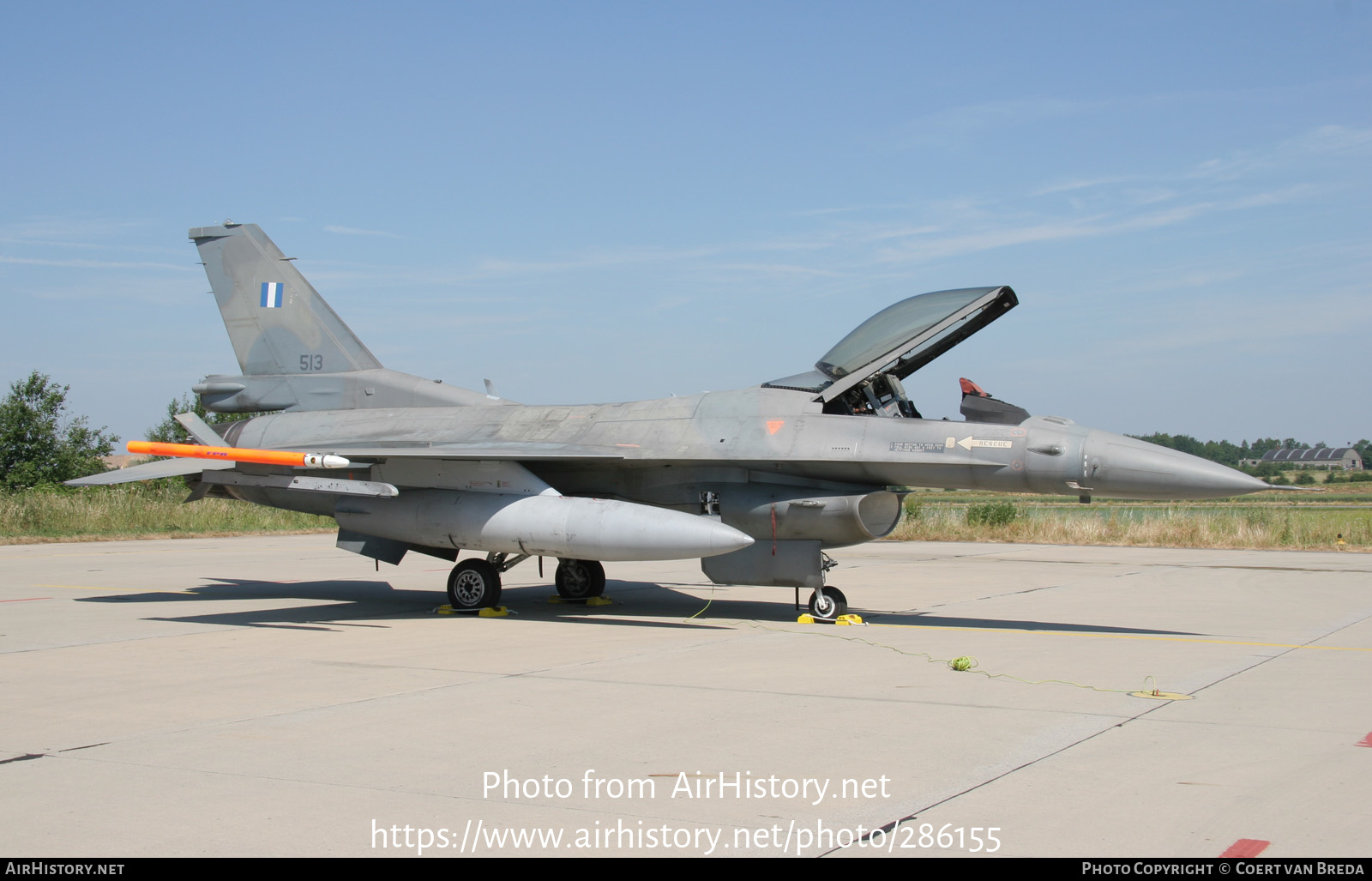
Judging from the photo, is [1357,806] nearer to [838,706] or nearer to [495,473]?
[838,706]

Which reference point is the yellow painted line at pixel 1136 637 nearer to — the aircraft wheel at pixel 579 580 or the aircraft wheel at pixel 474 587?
the aircraft wheel at pixel 579 580

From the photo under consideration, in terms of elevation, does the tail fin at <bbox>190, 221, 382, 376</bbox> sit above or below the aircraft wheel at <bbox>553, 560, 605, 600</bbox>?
above

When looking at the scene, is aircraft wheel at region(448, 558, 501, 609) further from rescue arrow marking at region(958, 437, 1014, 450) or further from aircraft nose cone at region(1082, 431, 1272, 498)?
aircraft nose cone at region(1082, 431, 1272, 498)

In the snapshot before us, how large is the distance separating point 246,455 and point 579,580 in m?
4.33

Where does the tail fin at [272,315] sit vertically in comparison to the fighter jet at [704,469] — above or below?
above

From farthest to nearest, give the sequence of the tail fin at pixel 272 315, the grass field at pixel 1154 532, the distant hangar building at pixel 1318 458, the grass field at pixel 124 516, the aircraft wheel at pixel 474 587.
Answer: the distant hangar building at pixel 1318 458, the grass field at pixel 124 516, the grass field at pixel 1154 532, the tail fin at pixel 272 315, the aircraft wheel at pixel 474 587

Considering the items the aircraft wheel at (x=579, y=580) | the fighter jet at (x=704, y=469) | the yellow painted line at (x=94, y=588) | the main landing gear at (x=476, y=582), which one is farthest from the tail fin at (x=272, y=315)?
the aircraft wheel at (x=579, y=580)

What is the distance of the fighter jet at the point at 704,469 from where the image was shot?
10617mm

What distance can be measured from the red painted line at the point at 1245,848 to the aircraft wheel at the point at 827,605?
24.3 ft

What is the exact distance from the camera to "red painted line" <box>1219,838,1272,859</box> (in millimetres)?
4070

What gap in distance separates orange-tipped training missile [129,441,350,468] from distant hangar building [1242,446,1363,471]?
142 meters

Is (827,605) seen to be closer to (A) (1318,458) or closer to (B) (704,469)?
(B) (704,469)

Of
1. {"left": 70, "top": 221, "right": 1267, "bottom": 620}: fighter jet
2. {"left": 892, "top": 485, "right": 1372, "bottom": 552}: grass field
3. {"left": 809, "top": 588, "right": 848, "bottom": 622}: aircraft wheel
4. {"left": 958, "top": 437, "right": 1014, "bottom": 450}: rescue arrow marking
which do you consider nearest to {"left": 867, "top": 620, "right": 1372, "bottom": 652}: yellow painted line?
{"left": 809, "top": 588, "right": 848, "bottom": 622}: aircraft wheel

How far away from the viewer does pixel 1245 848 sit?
416 cm
